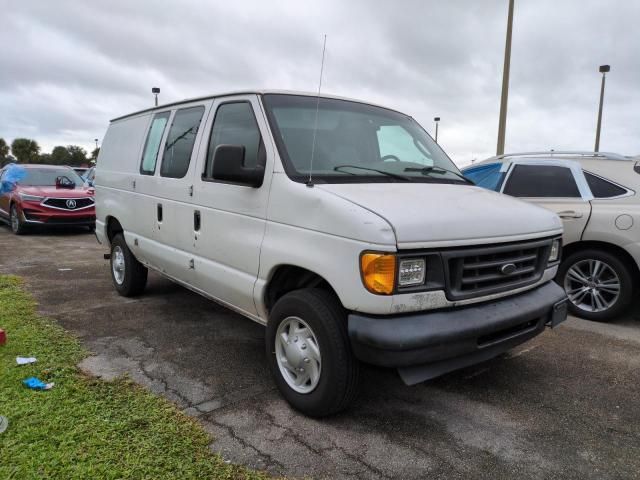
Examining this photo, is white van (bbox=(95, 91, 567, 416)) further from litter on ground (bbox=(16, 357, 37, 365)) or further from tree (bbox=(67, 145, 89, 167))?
tree (bbox=(67, 145, 89, 167))

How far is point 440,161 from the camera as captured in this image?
4.12m

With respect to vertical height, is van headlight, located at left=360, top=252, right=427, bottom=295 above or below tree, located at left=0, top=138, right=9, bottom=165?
below

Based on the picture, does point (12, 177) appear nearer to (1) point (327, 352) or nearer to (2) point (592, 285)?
(1) point (327, 352)

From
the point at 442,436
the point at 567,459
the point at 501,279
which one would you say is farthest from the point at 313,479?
the point at 501,279

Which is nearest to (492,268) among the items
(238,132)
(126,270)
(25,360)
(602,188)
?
(238,132)

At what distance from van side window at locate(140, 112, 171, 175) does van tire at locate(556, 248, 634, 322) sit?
4517 millimetres

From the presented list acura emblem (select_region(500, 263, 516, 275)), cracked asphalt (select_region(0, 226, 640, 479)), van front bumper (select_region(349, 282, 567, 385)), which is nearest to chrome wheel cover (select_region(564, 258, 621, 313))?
cracked asphalt (select_region(0, 226, 640, 479))

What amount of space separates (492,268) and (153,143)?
142 inches

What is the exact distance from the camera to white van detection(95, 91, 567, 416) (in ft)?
8.57

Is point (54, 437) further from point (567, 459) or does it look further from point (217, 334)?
point (567, 459)

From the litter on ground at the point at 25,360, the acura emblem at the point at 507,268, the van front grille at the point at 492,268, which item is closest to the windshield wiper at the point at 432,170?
the van front grille at the point at 492,268

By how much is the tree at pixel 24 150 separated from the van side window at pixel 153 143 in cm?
8476

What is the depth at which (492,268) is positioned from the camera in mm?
2957

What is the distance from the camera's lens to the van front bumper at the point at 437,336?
8.37 feet
